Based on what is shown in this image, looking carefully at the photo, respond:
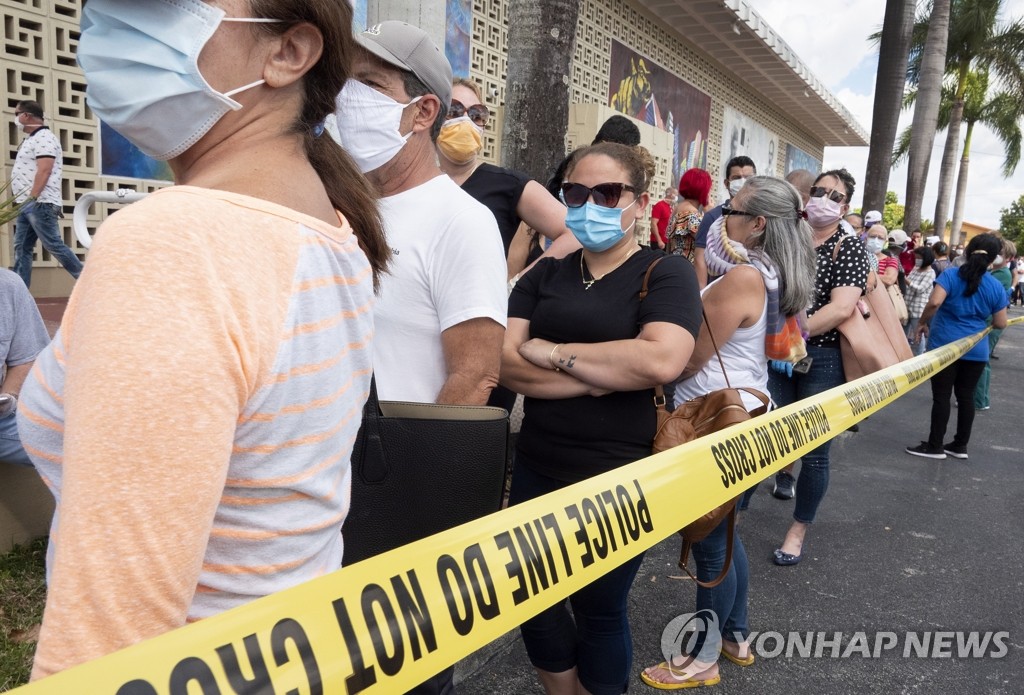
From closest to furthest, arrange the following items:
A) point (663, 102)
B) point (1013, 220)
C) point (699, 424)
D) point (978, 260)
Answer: point (699, 424), point (978, 260), point (663, 102), point (1013, 220)

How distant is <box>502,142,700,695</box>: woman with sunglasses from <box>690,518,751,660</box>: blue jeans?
609 millimetres

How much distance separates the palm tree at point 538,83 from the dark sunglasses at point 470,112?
0.83 metres

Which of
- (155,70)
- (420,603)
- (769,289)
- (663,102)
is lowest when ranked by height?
(420,603)

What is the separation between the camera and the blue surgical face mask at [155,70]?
88 cm

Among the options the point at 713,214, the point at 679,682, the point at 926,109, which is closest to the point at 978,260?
the point at 713,214

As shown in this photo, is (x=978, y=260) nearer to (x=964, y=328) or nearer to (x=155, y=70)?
(x=964, y=328)

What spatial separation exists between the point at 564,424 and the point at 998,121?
39218mm

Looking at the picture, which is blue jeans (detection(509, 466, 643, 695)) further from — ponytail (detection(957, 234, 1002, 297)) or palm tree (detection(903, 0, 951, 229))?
palm tree (detection(903, 0, 951, 229))

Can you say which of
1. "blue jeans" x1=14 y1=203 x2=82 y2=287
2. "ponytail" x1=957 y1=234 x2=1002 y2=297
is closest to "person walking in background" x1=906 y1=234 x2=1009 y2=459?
"ponytail" x1=957 y1=234 x2=1002 y2=297

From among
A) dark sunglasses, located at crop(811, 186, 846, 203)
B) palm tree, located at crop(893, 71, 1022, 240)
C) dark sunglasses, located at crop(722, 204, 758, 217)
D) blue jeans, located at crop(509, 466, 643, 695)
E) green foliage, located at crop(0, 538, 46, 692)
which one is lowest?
green foliage, located at crop(0, 538, 46, 692)

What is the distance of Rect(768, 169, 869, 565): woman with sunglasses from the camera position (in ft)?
13.5

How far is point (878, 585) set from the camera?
399 centimetres

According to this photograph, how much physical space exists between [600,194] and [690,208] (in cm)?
394

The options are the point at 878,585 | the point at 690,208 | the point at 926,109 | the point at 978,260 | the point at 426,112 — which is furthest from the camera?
the point at 926,109
